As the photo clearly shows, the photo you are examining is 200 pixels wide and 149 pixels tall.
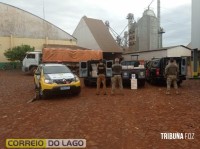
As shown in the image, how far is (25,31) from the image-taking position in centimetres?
4053

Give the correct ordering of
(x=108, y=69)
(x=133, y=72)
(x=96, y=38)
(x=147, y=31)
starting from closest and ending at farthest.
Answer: (x=133, y=72) < (x=108, y=69) < (x=96, y=38) < (x=147, y=31)

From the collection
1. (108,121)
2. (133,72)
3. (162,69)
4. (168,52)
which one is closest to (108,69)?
(133,72)

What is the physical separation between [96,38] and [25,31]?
1161 cm

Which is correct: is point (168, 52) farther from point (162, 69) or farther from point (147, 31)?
point (147, 31)

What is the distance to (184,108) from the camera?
9117mm

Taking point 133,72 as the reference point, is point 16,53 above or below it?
above

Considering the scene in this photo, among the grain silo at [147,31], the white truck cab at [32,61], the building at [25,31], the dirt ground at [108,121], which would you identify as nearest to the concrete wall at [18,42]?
the building at [25,31]

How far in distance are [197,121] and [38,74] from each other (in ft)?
26.7

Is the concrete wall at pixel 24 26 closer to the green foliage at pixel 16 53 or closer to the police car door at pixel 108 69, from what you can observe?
the green foliage at pixel 16 53

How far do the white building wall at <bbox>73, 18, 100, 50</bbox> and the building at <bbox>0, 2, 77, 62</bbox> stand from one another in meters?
2.82

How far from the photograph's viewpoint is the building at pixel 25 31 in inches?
1523

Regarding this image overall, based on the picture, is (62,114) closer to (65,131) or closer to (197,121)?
(65,131)

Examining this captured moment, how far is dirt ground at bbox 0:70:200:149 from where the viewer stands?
5.71 meters

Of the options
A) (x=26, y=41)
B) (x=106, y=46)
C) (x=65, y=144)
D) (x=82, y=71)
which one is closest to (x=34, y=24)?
(x=26, y=41)
